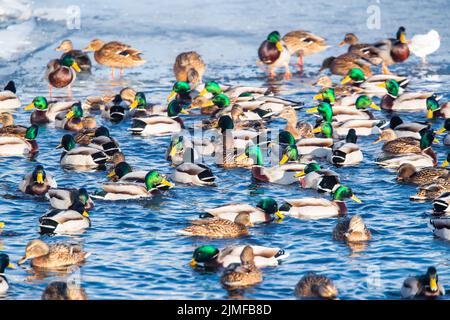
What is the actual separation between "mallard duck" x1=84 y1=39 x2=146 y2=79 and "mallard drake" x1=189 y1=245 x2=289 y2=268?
12.2 metres

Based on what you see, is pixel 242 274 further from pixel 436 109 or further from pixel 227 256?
pixel 436 109

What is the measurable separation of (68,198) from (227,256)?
3.29 m

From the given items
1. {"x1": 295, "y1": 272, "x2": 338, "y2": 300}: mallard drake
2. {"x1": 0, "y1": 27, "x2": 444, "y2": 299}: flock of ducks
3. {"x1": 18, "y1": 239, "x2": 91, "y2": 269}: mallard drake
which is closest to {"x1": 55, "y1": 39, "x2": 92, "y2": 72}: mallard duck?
{"x1": 0, "y1": 27, "x2": 444, "y2": 299}: flock of ducks

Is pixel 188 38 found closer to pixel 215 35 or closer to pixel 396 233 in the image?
pixel 215 35

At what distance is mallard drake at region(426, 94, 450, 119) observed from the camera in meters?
20.9

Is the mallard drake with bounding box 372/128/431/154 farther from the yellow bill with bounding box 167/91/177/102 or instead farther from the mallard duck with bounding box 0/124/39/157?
the mallard duck with bounding box 0/124/39/157

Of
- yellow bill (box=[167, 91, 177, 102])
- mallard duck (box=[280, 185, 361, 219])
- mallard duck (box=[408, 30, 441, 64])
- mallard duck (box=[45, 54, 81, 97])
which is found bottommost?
mallard duck (box=[280, 185, 361, 219])

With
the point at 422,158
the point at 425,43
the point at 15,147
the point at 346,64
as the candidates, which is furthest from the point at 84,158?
the point at 425,43

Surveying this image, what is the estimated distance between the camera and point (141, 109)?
2138 centimetres

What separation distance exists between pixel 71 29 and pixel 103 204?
13.3 m

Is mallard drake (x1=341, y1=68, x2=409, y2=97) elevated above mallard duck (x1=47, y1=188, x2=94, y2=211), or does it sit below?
above

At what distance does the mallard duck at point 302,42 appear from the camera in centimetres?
2588

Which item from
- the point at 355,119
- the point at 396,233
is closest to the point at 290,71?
the point at 355,119

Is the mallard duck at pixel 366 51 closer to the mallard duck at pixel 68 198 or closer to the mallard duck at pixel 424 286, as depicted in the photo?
the mallard duck at pixel 68 198
